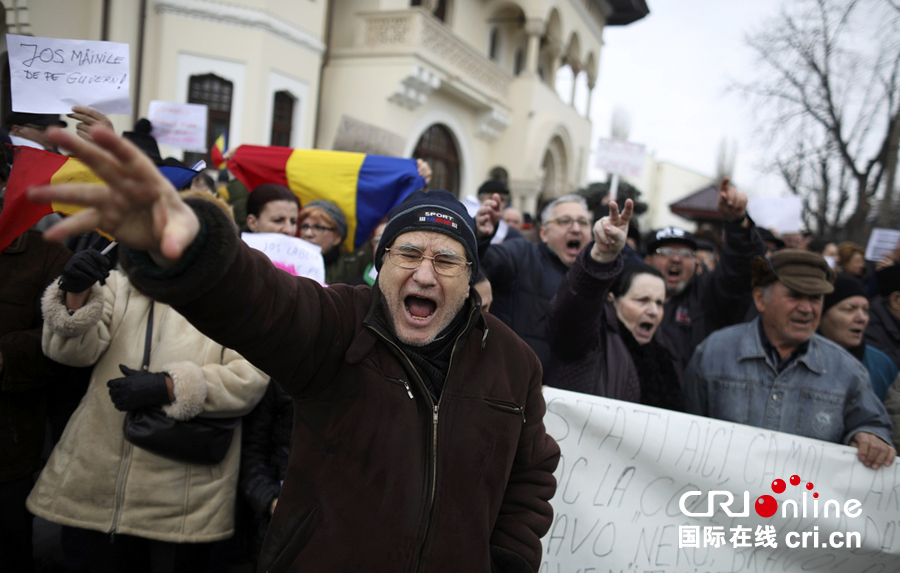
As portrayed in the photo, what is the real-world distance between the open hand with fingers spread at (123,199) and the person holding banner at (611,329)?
5.58ft

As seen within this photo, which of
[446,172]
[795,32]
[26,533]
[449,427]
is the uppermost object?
[795,32]

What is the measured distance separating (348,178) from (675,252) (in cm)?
267

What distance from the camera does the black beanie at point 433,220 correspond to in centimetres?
178

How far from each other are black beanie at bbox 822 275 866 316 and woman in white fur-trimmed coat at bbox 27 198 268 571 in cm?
335

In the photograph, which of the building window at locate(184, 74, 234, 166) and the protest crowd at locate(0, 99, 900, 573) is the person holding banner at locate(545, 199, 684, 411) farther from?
the building window at locate(184, 74, 234, 166)

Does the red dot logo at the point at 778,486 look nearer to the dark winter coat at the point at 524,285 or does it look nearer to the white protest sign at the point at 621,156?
the dark winter coat at the point at 524,285

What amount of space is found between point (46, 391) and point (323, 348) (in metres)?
1.95

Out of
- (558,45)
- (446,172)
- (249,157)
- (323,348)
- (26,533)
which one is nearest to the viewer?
(323,348)

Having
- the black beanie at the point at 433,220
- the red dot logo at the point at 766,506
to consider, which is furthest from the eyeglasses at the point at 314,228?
the red dot logo at the point at 766,506

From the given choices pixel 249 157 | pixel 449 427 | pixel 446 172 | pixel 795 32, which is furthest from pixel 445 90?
pixel 449 427

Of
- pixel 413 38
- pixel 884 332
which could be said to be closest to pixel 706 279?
pixel 884 332

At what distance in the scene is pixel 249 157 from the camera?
181 inches

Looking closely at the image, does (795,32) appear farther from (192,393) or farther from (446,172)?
(192,393)

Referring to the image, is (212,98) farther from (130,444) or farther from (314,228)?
(130,444)
